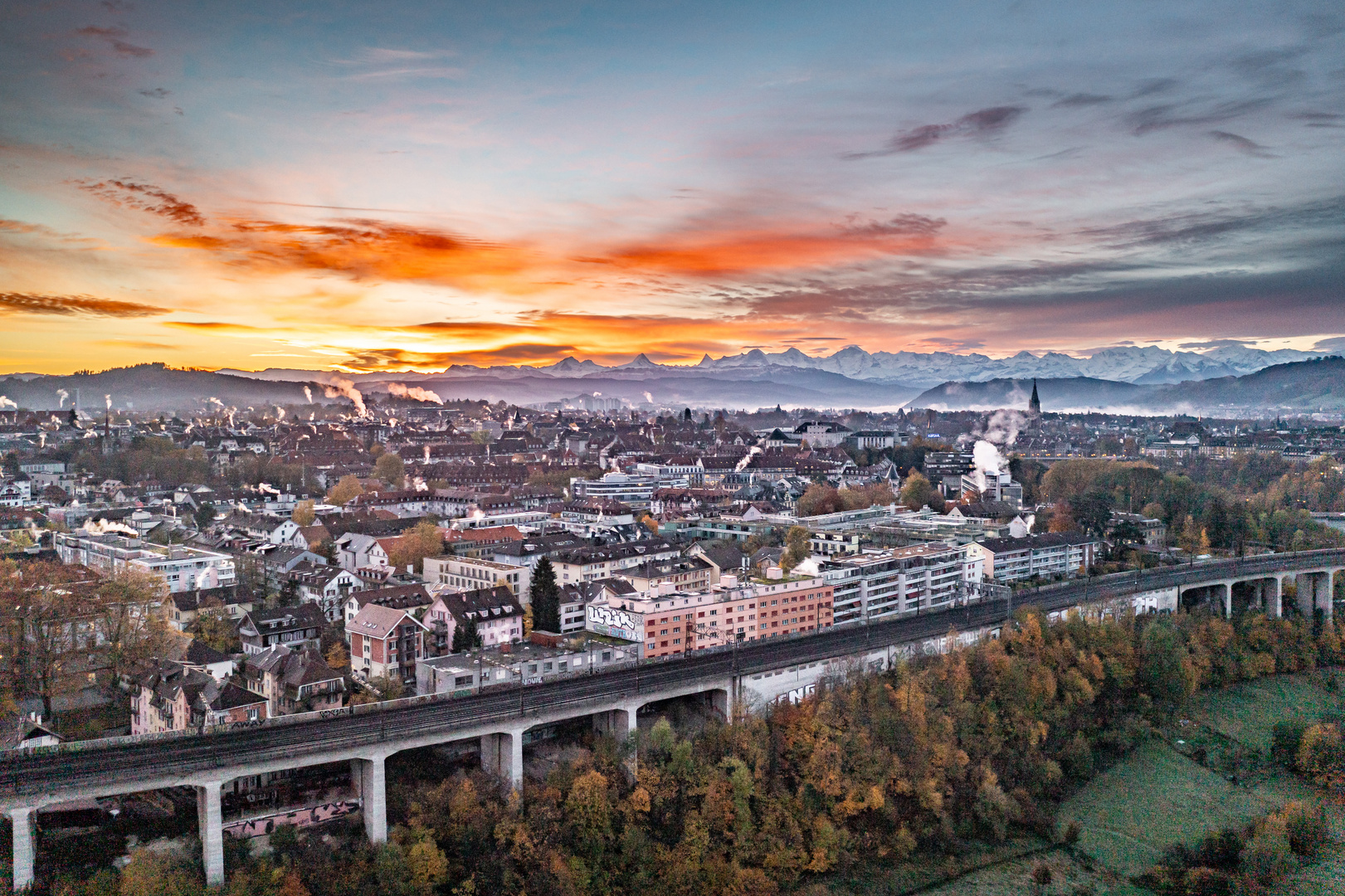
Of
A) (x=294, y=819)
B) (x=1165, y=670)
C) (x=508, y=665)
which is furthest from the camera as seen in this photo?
(x=1165, y=670)

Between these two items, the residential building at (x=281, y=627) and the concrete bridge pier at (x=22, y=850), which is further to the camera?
the residential building at (x=281, y=627)

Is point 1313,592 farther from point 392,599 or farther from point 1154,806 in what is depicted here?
point 392,599

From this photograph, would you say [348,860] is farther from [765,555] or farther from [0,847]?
[765,555]

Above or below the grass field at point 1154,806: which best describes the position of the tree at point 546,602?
above

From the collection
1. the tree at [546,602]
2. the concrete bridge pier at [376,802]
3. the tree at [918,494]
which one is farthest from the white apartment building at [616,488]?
the concrete bridge pier at [376,802]

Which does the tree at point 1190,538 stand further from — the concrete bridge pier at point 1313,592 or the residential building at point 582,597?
the residential building at point 582,597

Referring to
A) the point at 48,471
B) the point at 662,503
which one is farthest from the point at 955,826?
the point at 48,471

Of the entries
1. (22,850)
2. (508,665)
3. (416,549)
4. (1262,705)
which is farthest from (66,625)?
(1262,705)

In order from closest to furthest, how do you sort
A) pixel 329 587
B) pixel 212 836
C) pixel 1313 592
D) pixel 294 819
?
pixel 212 836 → pixel 294 819 → pixel 329 587 → pixel 1313 592
